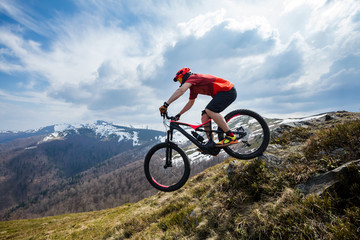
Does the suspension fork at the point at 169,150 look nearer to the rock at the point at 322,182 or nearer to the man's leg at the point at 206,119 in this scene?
the man's leg at the point at 206,119

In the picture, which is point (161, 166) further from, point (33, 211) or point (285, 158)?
point (33, 211)

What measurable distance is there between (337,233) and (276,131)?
671cm

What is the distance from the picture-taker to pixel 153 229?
22.9 feet

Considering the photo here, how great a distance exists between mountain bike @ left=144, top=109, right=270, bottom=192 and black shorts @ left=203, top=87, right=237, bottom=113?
68cm

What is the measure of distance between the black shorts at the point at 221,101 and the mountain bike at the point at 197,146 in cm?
68

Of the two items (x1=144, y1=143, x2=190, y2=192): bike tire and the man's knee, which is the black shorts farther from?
(x1=144, y1=143, x2=190, y2=192): bike tire

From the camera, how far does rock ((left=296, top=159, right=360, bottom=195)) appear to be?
12.4 ft

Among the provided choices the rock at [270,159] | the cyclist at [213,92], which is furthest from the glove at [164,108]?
the rock at [270,159]

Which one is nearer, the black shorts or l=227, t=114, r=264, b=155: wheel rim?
the black shorts

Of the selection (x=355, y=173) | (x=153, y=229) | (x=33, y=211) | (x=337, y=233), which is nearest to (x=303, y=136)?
(x=355, y=173)

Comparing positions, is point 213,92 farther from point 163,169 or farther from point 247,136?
point 163,169

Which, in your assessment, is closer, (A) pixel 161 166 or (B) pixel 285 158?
(B) pixel 285 158

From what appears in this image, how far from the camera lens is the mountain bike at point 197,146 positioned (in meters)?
6.44

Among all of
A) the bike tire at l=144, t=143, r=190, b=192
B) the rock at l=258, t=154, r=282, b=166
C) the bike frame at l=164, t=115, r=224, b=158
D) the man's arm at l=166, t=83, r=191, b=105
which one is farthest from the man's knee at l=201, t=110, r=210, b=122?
the rock at l=258, t=154, r=282, b=166
